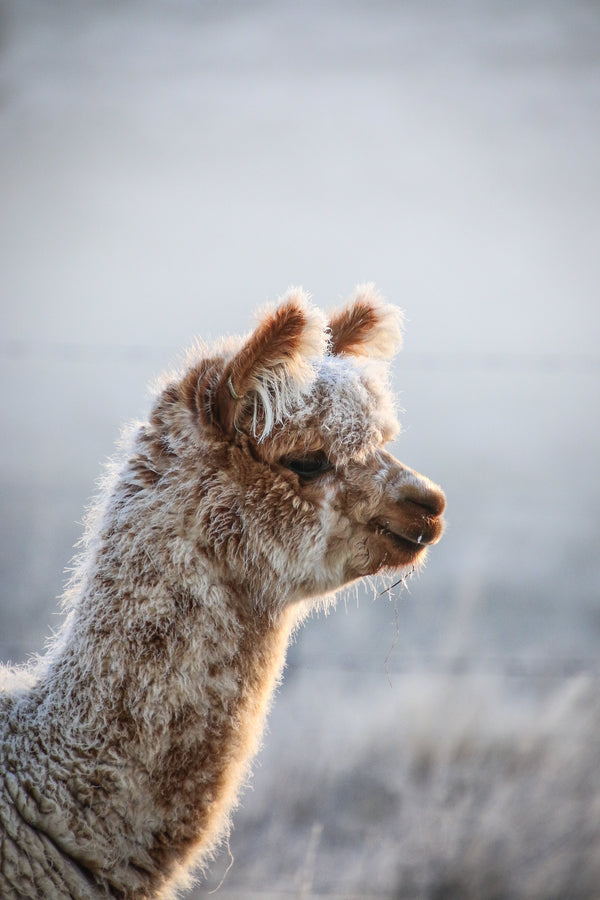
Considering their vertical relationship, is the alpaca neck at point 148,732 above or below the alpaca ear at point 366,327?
below

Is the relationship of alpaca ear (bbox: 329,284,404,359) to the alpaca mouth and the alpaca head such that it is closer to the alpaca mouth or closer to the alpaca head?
the alpaca head

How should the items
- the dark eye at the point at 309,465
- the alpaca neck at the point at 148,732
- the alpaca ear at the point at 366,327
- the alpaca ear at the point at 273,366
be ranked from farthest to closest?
the alpaca ear at the point at 366,327, the dark eye at the point at 309,465, the alpaca ear at the point at 273,366, the alpaca neck at the point at 148,732

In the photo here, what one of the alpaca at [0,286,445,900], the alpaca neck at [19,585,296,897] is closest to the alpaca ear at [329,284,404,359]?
the alpaca at [0,286,445,900]

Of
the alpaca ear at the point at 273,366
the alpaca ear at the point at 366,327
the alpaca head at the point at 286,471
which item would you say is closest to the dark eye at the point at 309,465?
the alpaca head at the point at 286,471

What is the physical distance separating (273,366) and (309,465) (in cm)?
26

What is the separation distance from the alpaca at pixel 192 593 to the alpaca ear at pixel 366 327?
→ 0.79 ft

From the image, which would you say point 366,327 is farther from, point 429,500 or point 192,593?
point 192,593

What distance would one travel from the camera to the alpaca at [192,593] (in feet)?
Result: 5.66

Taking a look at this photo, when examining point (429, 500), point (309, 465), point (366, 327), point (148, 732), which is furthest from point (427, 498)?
point (148, 732)

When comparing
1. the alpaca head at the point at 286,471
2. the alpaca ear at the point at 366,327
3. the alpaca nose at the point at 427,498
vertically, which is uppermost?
the alpaca ear at the point at 366,327

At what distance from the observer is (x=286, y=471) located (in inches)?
76.4

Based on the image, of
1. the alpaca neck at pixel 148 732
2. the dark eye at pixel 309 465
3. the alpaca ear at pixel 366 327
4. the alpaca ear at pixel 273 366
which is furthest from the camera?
the alpaca ear at pixel 366 327

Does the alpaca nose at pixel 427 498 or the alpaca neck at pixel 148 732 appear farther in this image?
the alpaca nose at pixel 427 498

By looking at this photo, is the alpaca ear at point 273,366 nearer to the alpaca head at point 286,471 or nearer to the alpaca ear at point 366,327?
the alpaca head at point 286,471
